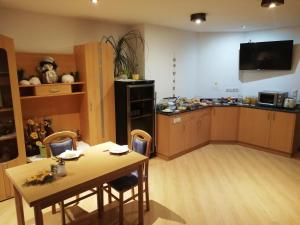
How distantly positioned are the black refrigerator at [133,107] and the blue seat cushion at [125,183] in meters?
1.33

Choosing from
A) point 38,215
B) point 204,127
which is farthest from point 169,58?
point 38,215

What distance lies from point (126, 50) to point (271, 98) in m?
3.03

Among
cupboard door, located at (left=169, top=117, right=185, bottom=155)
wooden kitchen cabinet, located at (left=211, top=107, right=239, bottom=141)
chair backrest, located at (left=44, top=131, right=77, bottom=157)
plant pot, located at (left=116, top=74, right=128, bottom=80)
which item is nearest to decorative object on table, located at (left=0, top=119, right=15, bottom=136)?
chair backrest, located at (left=44, top=131, right=77, bottom=157)

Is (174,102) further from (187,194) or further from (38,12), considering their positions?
(38,12)

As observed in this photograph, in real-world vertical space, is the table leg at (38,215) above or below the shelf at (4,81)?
below

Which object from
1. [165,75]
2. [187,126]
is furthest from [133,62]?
[187,126]

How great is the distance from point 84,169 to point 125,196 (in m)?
1.15

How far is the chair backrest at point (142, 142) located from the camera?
2715mm

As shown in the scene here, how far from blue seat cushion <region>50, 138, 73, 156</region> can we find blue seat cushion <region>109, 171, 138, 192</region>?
0.70m

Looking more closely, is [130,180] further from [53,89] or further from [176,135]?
[176,135]

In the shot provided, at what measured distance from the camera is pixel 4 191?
117 inches

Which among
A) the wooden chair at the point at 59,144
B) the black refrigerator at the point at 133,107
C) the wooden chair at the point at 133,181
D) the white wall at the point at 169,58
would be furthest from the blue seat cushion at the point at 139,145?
the white wall at the point at 169,58

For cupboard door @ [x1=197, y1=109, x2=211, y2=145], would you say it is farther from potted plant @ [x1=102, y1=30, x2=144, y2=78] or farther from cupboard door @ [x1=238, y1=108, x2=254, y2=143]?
potted plant @ [x1=102, y1=30, x2=144, y2=78]

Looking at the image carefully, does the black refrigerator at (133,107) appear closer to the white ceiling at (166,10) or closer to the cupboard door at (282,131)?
the white ceiling at (166,10)
